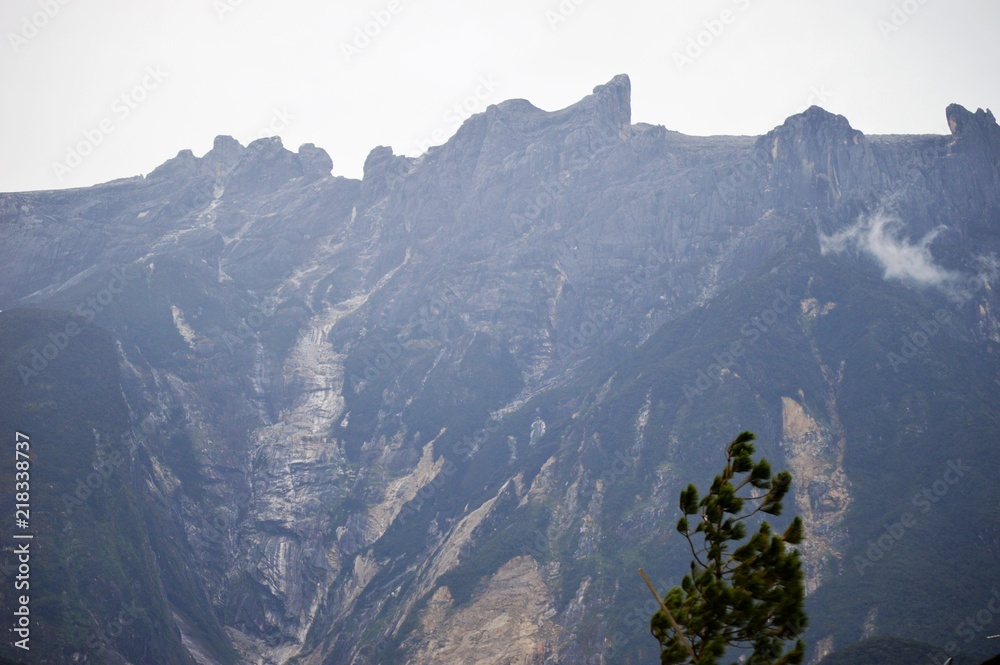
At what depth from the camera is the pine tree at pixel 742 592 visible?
3216cm

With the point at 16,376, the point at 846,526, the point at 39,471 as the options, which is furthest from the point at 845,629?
the point at 16,376

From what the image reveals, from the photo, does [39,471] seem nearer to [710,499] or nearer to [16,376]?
[16,376]

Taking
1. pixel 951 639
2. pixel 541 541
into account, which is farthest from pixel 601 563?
pixel 951 639

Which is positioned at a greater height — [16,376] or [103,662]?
[16,376]

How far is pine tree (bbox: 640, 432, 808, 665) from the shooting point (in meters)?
32.2

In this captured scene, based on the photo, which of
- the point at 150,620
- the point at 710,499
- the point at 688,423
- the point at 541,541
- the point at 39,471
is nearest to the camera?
the point at 710,499

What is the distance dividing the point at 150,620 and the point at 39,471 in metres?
38.3

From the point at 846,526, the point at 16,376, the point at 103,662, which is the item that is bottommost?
the point at 846,526

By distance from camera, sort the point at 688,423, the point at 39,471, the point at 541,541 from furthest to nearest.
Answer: the point at 688,423, the point at 541,541, the point at 39,471

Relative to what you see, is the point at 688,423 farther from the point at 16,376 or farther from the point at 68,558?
the point at 16,376

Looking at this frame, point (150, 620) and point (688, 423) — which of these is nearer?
point (150, 620)

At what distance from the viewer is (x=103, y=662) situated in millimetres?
135125

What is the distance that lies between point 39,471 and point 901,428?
18479cm

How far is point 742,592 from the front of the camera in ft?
107
